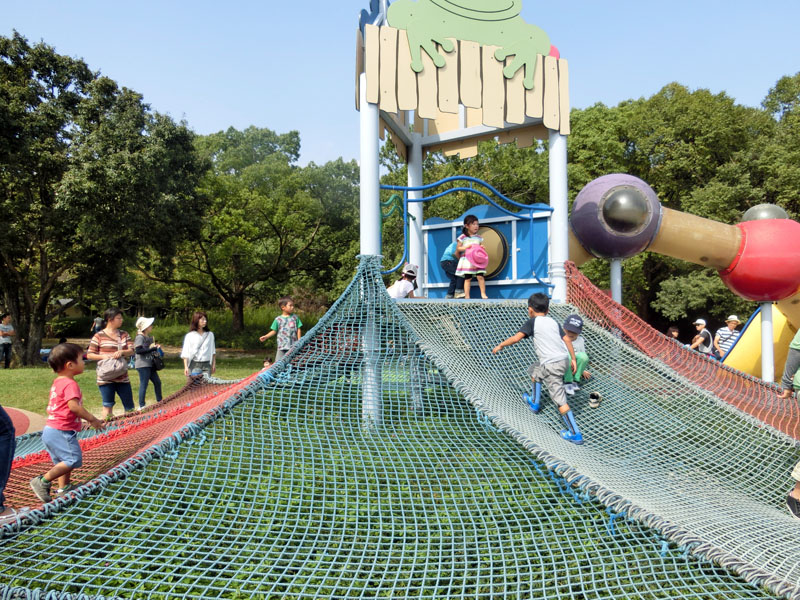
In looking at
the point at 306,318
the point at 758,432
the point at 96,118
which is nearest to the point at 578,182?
the point at 306,318

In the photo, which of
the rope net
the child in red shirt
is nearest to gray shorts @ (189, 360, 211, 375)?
the rope net

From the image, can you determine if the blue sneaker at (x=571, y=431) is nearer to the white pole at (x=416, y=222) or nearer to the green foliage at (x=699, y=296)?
the white pole at (x=416, y=222)

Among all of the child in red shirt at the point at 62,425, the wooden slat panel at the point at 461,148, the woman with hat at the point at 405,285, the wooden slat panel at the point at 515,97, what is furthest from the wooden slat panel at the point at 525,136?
the child in red shirt at the point at 62,425

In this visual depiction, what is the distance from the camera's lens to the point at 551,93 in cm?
572

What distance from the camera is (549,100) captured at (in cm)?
570

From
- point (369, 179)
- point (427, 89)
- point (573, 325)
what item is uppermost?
point (427, 89)

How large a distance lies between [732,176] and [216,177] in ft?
63.2

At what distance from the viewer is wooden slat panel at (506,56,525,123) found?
215 inches

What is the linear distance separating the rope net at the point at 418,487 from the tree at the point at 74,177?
10.1 metres

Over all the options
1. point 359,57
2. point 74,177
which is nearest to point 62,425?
point 359,57

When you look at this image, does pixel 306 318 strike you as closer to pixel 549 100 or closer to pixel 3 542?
pixel 549 100

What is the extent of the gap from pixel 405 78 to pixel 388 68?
0.59ft

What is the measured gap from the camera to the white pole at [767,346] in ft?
23.7

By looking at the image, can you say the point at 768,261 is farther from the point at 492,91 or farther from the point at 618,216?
the point at 492,91
